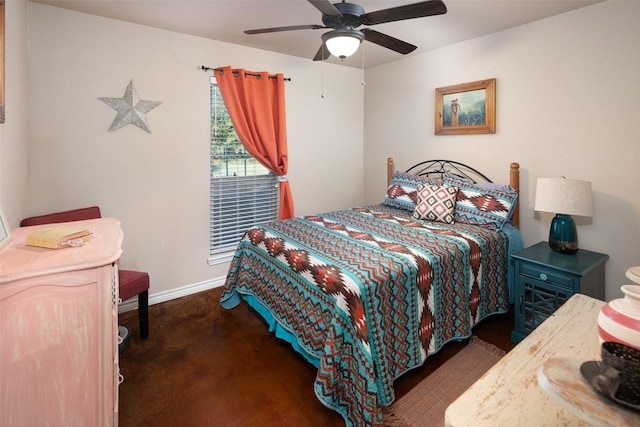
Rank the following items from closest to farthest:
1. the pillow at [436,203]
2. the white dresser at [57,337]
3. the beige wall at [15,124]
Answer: the white dresser at [57,337] → the beige wall at [15,124] → the pillow at [436,203]

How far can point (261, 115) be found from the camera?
11.5ft

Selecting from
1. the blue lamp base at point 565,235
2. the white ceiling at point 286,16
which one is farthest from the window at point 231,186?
the blue lamp base at point 565,235

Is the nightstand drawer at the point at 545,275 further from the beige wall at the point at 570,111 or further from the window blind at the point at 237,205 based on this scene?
the window blind at the point at 237,205

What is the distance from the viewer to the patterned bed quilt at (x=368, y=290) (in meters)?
1.70

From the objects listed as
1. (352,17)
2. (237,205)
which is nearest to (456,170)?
(352,17)

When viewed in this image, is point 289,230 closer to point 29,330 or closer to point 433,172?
point 29,330

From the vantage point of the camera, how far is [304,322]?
2.04 meters

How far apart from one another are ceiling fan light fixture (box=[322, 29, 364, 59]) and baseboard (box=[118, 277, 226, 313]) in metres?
2.63

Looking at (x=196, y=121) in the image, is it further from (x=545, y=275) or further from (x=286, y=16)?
(x=545, y=275)

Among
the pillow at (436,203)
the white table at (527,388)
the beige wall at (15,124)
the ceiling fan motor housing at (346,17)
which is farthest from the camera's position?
the pillow at (436,203)

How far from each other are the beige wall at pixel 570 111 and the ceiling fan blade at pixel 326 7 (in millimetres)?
2016

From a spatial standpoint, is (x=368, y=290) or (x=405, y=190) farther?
(x=405, y=190)

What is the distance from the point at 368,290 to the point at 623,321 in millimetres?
1175

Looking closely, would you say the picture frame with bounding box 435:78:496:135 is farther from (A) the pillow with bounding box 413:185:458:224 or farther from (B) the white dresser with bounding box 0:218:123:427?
(B) the white dresser with bounding box 0:218:123:427
